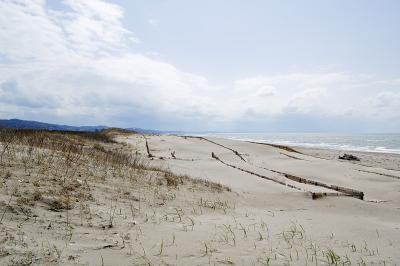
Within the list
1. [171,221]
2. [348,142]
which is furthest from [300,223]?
[348,142]

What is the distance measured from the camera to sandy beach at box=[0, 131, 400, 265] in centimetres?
396

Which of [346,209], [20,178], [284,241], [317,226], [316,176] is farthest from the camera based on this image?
[316,176]

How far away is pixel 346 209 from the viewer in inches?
289

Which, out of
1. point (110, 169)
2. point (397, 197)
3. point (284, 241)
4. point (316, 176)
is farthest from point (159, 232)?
point (316, 176)

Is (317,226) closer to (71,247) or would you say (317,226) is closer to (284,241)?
(284,241)

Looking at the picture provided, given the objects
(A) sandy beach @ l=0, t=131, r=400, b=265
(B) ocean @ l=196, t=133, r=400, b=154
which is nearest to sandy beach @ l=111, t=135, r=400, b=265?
(A) sandy beach @ l=0, t=131, r=400, b=265

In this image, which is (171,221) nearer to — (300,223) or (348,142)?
(300,223)

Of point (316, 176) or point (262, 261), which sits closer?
point (262, 261)

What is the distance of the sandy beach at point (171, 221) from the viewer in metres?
3.96

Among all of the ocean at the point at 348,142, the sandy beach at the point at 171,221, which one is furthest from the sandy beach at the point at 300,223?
the ocean at the point at 348,142

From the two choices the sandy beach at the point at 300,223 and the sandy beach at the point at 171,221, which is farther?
the sandy beach at the point at 300,223

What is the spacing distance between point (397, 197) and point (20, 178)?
9083mm

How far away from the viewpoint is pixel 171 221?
18.1 feet

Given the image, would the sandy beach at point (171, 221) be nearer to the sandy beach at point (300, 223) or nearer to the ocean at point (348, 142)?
the sandy beach at point (300, 223)
